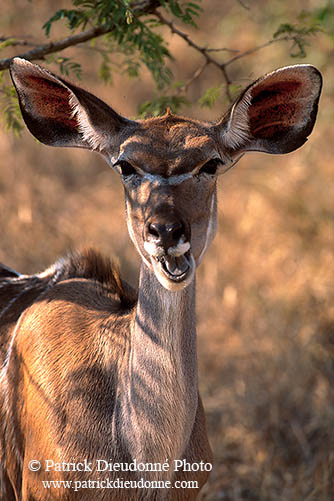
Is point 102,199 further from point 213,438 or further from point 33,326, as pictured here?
point 33,326

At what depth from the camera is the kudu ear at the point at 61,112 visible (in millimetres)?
3266

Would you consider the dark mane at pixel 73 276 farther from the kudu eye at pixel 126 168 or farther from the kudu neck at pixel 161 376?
the kudu eye at pixel 126 168

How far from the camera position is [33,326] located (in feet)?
12.3

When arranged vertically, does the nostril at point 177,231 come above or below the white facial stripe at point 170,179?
below

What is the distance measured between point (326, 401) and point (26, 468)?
119 inches

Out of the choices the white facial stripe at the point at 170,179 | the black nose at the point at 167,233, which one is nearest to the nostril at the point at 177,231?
the black nose at the point at 167,233

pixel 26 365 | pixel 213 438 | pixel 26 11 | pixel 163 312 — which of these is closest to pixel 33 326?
pixel 26 365

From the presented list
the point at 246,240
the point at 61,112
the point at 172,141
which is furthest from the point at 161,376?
the point at 246,240

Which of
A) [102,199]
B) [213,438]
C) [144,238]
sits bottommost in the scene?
[213,438]

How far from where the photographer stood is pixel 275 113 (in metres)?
3.49

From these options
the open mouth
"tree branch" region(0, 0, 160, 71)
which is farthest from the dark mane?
"tree branch" region(0, 0, 160, 71)

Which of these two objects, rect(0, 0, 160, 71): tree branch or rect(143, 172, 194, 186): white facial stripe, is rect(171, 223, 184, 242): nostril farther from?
rect(0, 0, 160, 71): tree branch

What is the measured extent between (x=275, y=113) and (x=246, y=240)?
438 centimetres

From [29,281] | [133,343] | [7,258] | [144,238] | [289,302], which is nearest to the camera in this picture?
[144,238]
